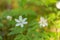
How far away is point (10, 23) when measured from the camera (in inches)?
89.6

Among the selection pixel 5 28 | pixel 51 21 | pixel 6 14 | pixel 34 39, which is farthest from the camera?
pixel 6 14

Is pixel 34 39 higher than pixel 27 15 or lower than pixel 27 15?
lower

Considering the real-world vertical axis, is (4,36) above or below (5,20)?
below

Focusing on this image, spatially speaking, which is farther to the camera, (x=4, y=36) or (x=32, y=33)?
(x=4, y=36)

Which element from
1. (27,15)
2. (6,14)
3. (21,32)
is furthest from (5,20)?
(21,32)

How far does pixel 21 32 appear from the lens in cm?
208

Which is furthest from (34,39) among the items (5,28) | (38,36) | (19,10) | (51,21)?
(19,10)

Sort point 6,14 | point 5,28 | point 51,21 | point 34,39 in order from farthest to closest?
point 6,14 → point 5,28 → point 51,21 → point 34,39

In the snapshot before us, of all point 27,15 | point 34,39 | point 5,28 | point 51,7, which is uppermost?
point 51,7

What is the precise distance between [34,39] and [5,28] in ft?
1.84

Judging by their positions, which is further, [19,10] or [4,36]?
[19,10]

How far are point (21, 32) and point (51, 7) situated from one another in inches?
33.7

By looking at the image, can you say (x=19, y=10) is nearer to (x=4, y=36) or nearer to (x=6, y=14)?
(x=6, y=14)

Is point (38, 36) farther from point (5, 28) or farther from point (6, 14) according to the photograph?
Answer: point (6, 14)
